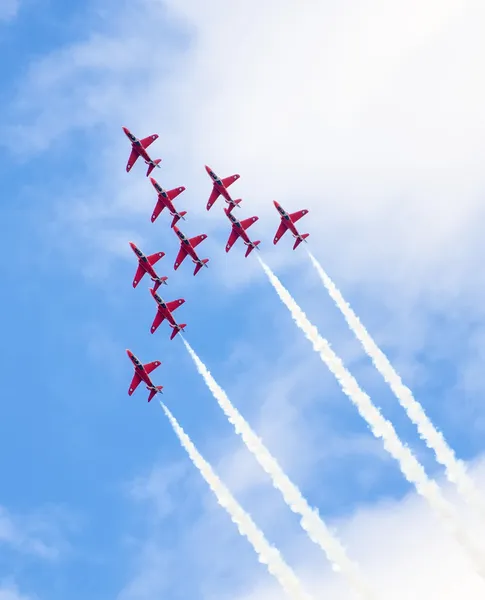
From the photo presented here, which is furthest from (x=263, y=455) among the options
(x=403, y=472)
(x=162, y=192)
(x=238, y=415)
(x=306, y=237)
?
(x=162, y=192)

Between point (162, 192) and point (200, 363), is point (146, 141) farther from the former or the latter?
Result: point (200, 363)

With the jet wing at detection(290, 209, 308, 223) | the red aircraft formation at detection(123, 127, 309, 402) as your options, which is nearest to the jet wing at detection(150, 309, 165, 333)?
the red aircraft formation at detection(123, 127, 309, 402)

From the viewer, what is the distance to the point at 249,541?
14938 cm

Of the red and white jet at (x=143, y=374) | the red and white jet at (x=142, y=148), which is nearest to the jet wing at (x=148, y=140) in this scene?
the red and white jet at (x=142, y=148)

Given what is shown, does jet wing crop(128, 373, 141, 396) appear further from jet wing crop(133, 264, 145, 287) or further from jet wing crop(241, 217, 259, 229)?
jet wing crop(241, 217, 259, 229)

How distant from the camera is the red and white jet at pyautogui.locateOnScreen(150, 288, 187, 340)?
17338 centimetres

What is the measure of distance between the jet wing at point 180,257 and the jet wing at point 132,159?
16.1 m

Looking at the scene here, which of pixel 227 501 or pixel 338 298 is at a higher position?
pixel 338 298

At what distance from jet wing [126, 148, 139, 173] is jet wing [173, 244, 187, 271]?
53.0 ft

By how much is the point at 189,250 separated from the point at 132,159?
1814 cm

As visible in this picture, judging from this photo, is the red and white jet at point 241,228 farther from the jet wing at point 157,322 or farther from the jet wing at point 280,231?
the jet wing at point 157,322

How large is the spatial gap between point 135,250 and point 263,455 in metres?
41.3

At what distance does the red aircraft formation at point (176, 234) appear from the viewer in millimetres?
173500

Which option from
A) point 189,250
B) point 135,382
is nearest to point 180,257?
point 189,250
